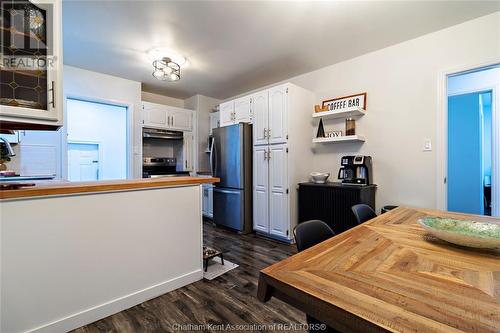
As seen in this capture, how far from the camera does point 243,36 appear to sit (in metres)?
2.65

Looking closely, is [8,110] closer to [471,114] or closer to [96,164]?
[96,164]

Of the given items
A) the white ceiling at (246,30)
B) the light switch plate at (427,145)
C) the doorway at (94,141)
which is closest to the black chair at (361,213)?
the light switch plate at (427,145)

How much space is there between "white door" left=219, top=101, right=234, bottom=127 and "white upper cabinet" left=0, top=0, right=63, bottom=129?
2766 mm

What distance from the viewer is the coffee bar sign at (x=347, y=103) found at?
3097 millimetres

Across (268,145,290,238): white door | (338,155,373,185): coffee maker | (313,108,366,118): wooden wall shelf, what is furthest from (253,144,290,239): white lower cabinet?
(338,155,373,185): coffee maker

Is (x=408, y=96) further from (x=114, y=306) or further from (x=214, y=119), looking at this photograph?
(x=114, y=306)

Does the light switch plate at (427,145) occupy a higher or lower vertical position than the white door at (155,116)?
lower

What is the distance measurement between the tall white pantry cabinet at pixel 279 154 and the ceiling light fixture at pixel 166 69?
121 cm

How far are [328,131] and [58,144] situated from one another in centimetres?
403

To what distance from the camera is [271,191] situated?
343 centimetres

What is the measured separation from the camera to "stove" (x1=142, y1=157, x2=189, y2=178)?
4355 mm

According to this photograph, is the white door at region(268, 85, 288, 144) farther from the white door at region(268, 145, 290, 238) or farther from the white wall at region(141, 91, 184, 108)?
the white wall at region(141, 91, 184, 108)

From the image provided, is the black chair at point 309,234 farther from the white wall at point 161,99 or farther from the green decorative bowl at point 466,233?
the white wall at point 161,99

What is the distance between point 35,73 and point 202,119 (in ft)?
12.3
